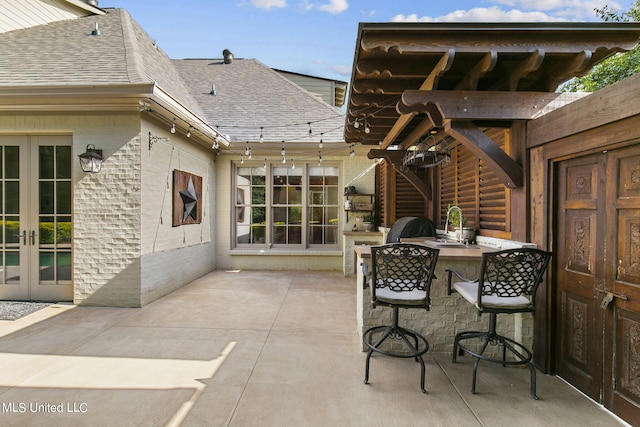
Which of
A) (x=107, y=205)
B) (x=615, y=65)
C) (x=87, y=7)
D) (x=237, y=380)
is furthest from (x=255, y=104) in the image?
(x=615, y=65)

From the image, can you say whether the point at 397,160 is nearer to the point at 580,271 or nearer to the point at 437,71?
the point at 437,71

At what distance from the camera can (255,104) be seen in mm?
8141

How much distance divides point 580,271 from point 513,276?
55 cm

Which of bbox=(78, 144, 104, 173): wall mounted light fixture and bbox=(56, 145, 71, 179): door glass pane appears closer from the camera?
bbox=(78, 144, 104, 173): wall mounted light fixture

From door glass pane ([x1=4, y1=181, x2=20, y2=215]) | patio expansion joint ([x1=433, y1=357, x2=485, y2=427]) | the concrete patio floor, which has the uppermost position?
door glass pane ([x1=4, y1=181, x2=20, y2=215])

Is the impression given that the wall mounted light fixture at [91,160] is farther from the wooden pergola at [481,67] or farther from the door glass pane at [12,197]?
the wooden pergola at [481,67]

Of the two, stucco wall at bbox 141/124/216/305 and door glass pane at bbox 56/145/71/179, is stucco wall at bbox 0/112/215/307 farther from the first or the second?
door glass pane at bbox 56/145/71/179

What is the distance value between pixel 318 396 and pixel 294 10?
11179 mm

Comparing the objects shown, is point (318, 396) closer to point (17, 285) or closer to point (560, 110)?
point (560, 110)

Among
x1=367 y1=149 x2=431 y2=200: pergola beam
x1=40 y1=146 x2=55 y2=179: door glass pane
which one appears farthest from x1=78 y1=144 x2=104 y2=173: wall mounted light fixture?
x1=367 y1=149 x2=431 y2=200: pergola beam

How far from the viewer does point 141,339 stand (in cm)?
349

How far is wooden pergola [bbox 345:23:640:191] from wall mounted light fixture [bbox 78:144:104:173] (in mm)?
3555

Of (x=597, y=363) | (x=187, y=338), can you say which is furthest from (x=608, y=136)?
(x=187, y=338)

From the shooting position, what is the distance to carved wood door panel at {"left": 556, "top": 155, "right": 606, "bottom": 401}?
2346 millimetres
